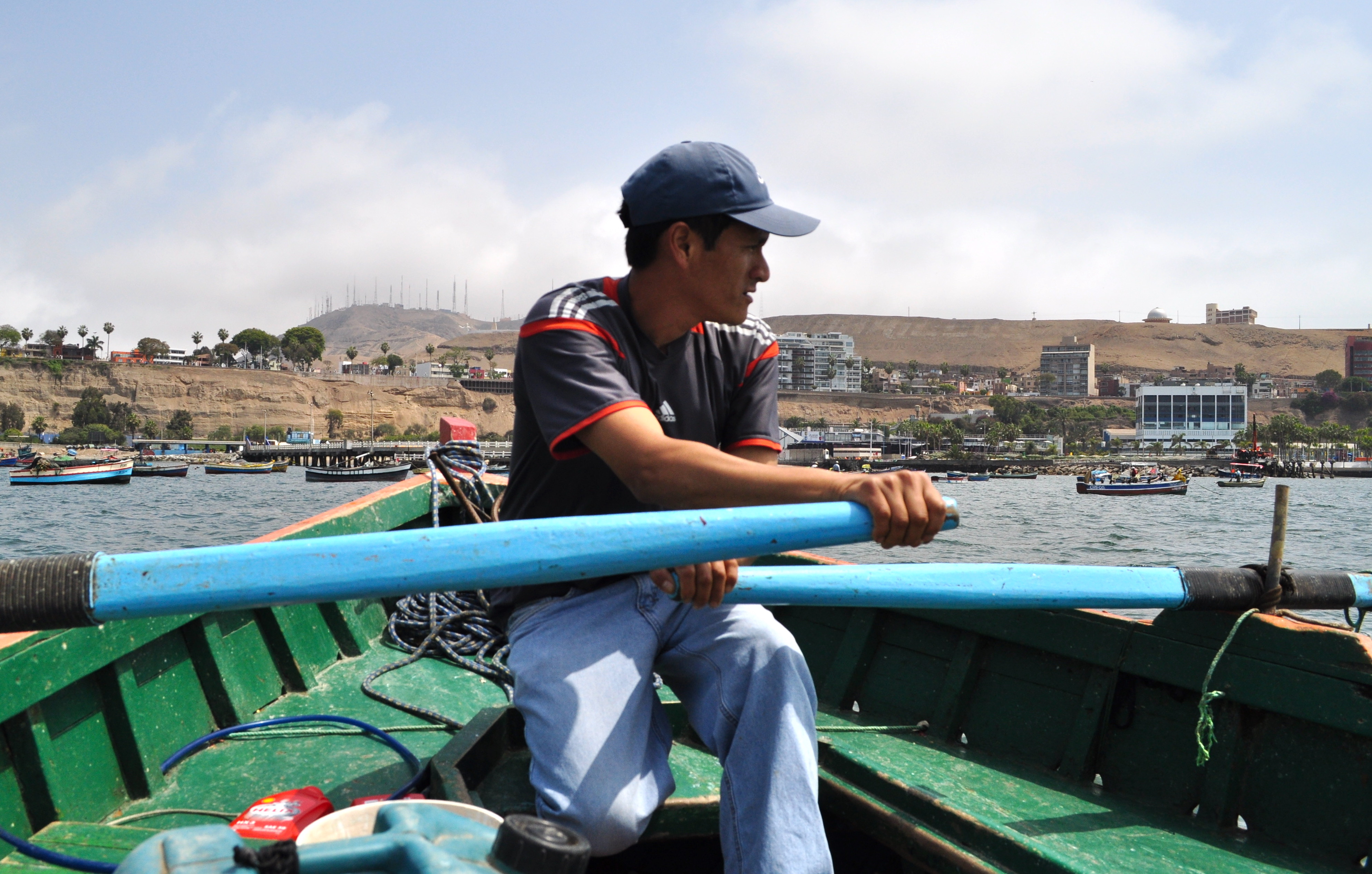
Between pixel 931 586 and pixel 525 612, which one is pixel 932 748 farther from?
pixel 525 612

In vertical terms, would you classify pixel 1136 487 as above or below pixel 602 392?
below

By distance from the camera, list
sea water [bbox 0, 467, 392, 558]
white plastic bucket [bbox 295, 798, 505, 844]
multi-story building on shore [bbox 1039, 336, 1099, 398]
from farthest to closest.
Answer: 1. multi-story building on shore [bbox 1039, 336, 1099, 398]
2. sea water [bbox 0, 467, 392, 558]
3. white plastic bucket [bbox 295, 798, 505, 844]

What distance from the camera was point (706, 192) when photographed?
1747mm

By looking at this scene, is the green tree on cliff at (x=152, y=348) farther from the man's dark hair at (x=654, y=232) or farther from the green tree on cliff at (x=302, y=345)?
the man's dark hair at (x=654, y=232)

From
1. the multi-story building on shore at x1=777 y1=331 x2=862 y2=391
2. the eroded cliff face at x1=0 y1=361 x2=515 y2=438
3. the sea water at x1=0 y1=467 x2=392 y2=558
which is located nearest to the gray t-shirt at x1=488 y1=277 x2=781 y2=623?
the sea water at x1=0 y1=467 x2=392 y2=558

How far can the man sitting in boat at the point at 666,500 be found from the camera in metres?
1.48

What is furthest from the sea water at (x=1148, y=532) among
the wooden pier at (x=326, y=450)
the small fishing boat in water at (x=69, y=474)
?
the small fishing boat in water at (x=69, y=474)

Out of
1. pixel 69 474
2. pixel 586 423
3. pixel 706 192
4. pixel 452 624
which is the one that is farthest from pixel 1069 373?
pixel 586 423

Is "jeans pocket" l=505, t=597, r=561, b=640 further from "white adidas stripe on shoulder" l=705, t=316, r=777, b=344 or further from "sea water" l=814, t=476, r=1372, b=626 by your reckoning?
"sea water" l=814, t=476, r=1372, b=626

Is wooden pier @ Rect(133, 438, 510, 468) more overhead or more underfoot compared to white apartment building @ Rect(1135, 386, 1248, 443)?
more underfoot

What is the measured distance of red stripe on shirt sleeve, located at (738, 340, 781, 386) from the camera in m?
2.08

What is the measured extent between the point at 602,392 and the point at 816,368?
17029 cm

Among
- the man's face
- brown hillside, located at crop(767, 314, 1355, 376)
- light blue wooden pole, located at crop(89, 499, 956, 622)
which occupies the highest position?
brown hillside, located at crop(767, 314, 1355, 376)

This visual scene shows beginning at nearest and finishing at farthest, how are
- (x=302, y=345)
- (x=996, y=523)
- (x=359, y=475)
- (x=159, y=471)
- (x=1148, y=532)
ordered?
1. (x=1148, y=532)
2. (x=996, y=523)
3. (x=359, y=475)
4. (x=159, y=471)
5. (x=302, y=345)
